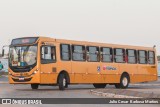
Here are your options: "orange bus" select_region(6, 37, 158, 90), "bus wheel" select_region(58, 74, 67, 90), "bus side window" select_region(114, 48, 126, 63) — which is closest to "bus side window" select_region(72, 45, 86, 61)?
"orange bus" select_region(6, 37, 158, 90)

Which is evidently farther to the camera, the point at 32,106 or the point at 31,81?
the point at 31,81

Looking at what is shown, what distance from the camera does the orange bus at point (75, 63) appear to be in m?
25.6

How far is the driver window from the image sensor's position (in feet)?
83.9

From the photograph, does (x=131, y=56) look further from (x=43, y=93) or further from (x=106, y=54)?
(x=43, y=93)

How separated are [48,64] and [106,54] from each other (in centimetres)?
534

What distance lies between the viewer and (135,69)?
106 feet

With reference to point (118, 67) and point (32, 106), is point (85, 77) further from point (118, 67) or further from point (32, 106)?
point (32, 106)

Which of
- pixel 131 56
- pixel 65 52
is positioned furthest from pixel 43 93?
pixel 131 56

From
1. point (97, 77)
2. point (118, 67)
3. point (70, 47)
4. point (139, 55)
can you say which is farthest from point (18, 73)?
point (139, 55)

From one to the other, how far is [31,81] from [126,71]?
807 centimetres

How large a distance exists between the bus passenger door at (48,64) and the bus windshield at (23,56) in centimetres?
45

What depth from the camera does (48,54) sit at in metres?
25.8

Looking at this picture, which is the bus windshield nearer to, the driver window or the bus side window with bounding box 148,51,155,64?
the driver window

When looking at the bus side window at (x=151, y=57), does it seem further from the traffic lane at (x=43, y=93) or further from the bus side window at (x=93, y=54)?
the traffic lane at (x=43, y=93)
